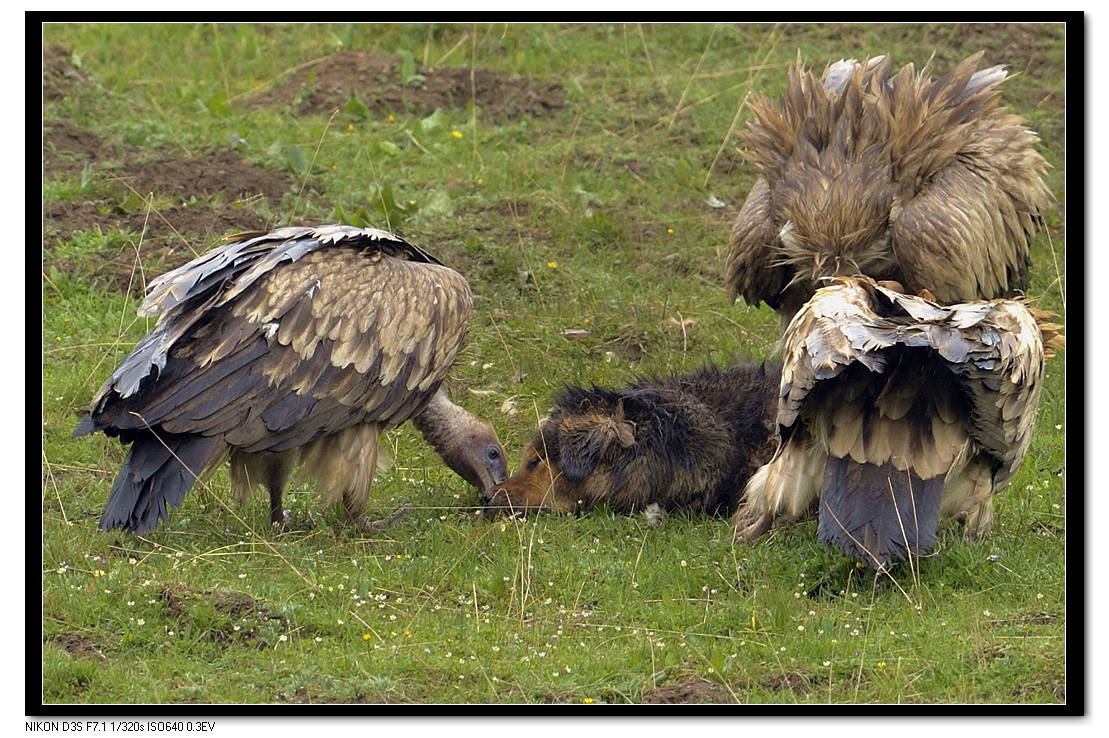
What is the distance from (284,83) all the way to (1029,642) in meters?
8.62

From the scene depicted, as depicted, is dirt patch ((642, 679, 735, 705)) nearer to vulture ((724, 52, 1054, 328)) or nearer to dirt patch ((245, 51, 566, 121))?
vulture ((724, 52, 1054, 328))

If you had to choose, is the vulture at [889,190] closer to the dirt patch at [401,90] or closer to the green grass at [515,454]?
the green grass at [515,454]

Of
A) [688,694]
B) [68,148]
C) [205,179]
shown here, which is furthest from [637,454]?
[68,148]

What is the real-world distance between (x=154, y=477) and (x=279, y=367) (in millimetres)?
723

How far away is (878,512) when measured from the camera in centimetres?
550

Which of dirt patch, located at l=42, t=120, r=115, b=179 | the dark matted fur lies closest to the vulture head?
the dark matted fur

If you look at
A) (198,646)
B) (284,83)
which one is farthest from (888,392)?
(284,83)

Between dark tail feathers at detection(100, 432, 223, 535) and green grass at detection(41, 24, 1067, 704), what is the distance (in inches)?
6.2

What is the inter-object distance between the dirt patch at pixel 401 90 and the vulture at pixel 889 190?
4.61 meters

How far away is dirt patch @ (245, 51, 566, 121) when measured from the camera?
37.8 ft

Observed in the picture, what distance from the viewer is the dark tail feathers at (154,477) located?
232 inches

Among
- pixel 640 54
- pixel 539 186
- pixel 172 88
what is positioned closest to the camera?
pixel 539 186

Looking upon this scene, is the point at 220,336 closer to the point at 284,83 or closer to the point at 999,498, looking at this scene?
the point at 999,498

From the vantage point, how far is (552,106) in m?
11.8
